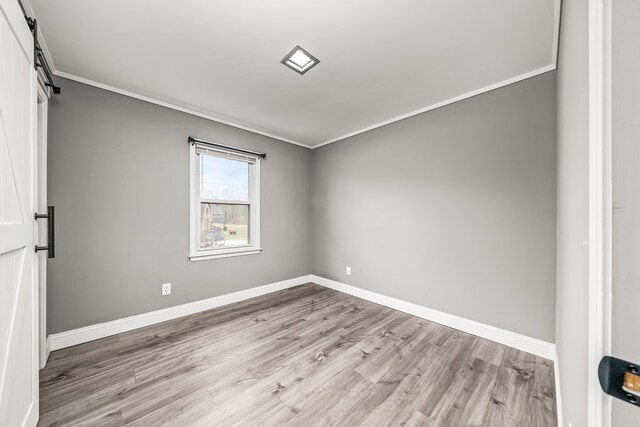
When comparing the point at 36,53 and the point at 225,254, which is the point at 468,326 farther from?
the point at 36,53

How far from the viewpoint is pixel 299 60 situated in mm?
1996

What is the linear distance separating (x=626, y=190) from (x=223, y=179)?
3494mm

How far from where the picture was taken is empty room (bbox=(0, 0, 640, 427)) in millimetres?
954

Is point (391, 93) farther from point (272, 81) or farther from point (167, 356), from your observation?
point (167, 356)

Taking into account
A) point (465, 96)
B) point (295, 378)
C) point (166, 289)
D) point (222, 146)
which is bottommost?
point (295, 378)

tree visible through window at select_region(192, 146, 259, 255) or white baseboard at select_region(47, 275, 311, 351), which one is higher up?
tree visible through window at select_region(192, 146, 259, 255)

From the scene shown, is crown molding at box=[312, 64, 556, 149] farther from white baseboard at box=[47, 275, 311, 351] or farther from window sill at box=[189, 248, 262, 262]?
white baseboard at box=[47, 275, 311, 351]

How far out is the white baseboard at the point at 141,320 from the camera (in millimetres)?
2176

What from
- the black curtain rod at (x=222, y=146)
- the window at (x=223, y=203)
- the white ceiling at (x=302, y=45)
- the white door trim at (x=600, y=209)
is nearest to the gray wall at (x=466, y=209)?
the white ceiling at (x=302, y=45)

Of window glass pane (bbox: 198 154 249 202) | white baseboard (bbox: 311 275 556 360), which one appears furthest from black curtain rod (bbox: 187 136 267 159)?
white baseboard (bbox: 311 275 556 360)

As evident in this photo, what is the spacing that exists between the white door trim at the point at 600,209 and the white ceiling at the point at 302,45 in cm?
141

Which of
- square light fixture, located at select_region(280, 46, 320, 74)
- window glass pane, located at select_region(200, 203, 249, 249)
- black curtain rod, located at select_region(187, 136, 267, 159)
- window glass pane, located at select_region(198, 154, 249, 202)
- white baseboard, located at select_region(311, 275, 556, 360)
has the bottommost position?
white baseboard, located at select_region(311, 275, 556, 360)

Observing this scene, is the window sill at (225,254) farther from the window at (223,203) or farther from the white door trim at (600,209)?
the white door trim at (600,209)

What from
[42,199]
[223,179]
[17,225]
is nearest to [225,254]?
[223,179]
